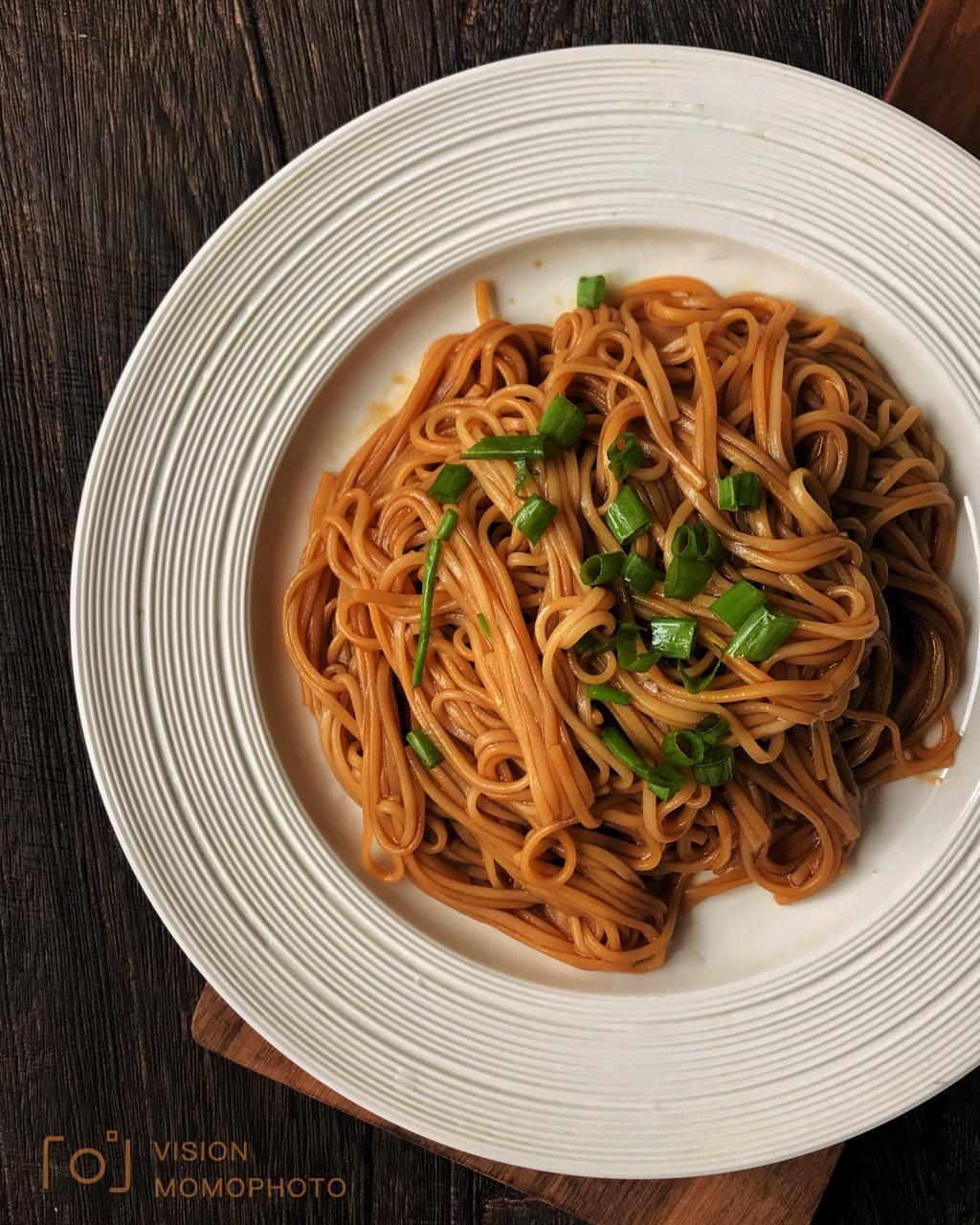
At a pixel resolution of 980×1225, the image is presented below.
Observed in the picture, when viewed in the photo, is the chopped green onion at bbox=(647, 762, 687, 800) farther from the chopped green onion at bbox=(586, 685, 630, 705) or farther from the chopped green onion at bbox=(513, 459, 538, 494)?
the chopped green onion at bbox=(513, 459, 538, 494)

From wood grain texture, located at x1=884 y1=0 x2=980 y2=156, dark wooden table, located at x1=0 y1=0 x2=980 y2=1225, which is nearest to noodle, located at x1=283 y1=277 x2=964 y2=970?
wood grain texture, located at x1=884 y1=0 x2=980 y2=156

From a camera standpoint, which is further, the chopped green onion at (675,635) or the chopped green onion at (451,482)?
the chopped green onion at (451,482)

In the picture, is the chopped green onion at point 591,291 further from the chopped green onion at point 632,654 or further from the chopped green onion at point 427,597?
the chopped green onion at point 632,654

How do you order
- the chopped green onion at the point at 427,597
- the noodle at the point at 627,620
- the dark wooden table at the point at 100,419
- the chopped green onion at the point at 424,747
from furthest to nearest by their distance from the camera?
the dark wooden table at the point at 100,419
the chopped green onion at the point at 424,747
the chopped green onion at the point at 427,597
the noodle at the point at 627,620

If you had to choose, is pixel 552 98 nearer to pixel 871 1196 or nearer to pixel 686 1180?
pixel 686 1180

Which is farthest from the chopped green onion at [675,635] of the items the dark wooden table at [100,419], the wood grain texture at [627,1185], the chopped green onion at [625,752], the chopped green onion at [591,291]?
the dark wooden table at [100,419]

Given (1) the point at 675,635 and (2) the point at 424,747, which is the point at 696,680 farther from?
(2) the point at 424,747

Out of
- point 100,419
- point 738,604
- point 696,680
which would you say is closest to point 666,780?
point 696,680
